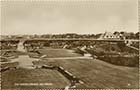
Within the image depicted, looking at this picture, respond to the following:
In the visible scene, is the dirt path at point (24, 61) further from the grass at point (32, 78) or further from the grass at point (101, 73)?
the grass at point (101, 73)

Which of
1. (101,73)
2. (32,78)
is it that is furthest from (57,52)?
(101,73)

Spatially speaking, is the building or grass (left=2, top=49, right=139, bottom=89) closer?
grass (left=2, top=49, right=139, bottom=89)

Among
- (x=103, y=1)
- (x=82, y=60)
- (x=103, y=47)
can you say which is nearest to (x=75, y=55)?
(x=82, y=60)

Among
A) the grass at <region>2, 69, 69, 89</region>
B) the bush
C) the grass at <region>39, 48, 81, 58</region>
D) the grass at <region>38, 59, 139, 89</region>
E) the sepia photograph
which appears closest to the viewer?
the grass at <region>2, 69, 69, 89</region>

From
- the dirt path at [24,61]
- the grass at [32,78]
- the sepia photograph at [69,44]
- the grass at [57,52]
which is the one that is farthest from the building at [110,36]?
the dirt path at [24,61]

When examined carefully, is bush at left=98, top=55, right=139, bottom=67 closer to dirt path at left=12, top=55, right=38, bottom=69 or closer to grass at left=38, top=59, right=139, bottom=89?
grass at left=38, top=59, right=139, bottom=89

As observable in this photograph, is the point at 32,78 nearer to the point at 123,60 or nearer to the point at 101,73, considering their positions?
the point at 101,73

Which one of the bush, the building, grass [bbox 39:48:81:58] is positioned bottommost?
the bush

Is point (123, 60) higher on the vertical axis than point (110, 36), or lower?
lower

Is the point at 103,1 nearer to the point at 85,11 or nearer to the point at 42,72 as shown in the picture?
the point at 85,11

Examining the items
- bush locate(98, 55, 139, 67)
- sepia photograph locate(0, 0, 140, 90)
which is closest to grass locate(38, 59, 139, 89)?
sepia photograph locate(0, 0, 140, 90)
